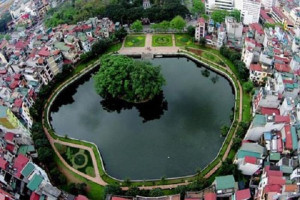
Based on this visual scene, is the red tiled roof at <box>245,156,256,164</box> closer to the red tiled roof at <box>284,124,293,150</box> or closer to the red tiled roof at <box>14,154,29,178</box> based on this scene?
the red tiled roof at <box>284,124,293,150</box>

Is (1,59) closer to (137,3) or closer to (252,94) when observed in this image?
(137,3)

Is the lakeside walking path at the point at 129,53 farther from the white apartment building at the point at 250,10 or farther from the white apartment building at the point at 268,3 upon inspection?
the white apartment building at the point at 268,3

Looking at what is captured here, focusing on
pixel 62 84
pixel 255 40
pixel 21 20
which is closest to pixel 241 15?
pixel 255 40

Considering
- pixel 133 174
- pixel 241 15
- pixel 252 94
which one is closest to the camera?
pixel 133 174

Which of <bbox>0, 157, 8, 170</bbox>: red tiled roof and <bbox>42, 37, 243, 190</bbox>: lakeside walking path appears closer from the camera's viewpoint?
<bbox>0, 157, 8, 170</bbox>: red tiled roof

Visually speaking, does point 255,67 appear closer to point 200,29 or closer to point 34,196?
point 200,29

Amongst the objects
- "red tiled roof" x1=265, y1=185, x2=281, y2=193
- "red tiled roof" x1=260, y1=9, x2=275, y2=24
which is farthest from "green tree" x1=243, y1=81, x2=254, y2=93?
"red tiled roof" x1=260, y1=9, x2=275, y2=24
